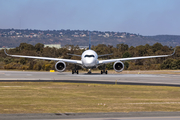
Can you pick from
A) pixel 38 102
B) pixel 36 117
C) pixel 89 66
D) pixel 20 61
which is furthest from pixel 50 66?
pixel 36 117

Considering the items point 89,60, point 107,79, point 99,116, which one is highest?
point 89,60

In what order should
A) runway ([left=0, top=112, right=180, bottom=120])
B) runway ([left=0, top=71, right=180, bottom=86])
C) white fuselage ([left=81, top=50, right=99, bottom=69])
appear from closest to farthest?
1. runway ([left=0, top=112, right=180, bottom=120])
2. runway ([left=0, top=71, right=180, bottom=86])
3. white fuselage ([left=81, top=50, right=99, bottom=69])

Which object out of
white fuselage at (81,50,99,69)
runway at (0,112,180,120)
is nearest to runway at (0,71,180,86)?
white fuselage at (81,50,99,69)

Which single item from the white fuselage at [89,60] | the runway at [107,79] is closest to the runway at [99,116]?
the runway at [107,79]

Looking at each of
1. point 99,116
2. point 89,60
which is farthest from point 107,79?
point 99,116

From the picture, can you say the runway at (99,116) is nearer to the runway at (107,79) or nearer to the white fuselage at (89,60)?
the runway at (107,79)

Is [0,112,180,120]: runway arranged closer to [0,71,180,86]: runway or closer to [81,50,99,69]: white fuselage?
[0,71,180,86]: runway

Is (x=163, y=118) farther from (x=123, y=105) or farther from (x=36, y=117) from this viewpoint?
(x=36, y=117)

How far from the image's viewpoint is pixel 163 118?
503 inches

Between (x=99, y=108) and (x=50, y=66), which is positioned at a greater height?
(x=50, y=66)

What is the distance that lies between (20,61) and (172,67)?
138 ft

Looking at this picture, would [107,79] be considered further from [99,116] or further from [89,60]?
[99,116]

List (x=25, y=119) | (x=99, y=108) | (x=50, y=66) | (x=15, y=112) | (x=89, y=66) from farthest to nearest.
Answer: (x=50, y=66) < (x=89, y=66) < (x=99, y=108) < (x=15, y=112) < (x=25, y=119)

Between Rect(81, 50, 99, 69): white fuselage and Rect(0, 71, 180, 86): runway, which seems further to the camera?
Rect(81, 50, 99, 69): white fuselage
